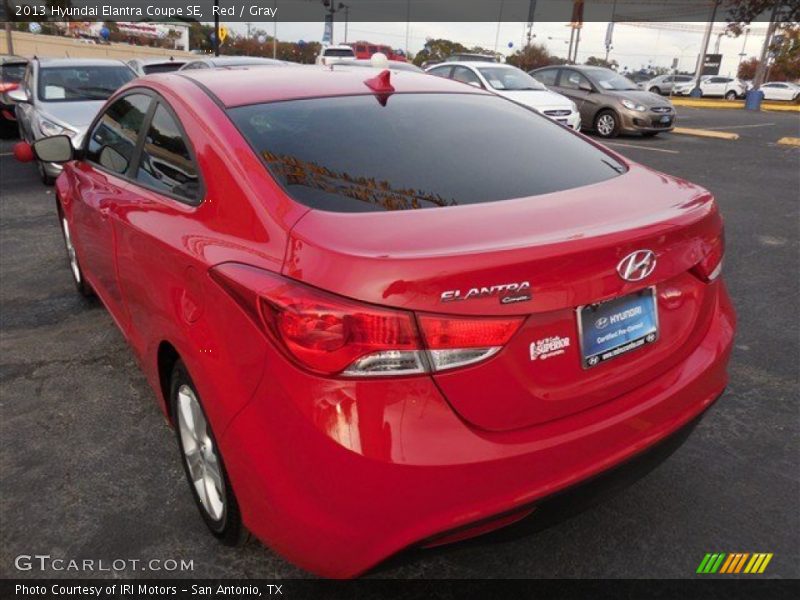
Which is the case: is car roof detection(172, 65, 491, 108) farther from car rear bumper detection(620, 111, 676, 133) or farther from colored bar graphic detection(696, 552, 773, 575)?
car rear bumper detection(620, 111, 676, 133)

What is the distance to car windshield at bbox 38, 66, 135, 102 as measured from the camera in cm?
931

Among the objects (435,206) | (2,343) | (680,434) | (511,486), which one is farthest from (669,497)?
(2,343)

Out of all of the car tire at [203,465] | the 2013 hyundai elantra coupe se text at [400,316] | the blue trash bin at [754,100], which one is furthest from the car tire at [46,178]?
the blue trash bin at [754,100]

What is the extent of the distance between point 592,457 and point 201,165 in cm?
159

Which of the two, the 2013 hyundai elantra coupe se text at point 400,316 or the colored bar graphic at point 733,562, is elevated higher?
the 2013 hyundai elantra coupe se text at point 400,316

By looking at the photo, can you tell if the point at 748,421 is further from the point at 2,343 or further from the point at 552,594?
the point at 2,343

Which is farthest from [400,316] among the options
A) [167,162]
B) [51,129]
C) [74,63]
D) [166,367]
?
[74,63]

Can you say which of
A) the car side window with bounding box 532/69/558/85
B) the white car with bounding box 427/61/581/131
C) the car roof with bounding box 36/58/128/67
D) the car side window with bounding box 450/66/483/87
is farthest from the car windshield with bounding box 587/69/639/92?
the car roof with bounding box 36/58/128/67

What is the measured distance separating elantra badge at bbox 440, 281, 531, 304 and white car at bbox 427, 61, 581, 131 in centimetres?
1116

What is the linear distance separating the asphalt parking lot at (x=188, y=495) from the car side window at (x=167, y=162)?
48.2 inches

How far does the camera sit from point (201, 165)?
2246 mm

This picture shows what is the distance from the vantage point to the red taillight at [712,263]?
2094 mm

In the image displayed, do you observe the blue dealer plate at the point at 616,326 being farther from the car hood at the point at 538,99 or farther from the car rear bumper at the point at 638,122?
the car rear bumper at the point at 638,122

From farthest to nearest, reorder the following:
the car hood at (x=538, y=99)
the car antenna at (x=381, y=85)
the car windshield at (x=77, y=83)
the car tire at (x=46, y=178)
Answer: the car hood at (x=538, y=99) < the car windshield at (x=77, y=83) < the car tire at (x=46, y=178) < the car antenna at (x=381, y=85)
